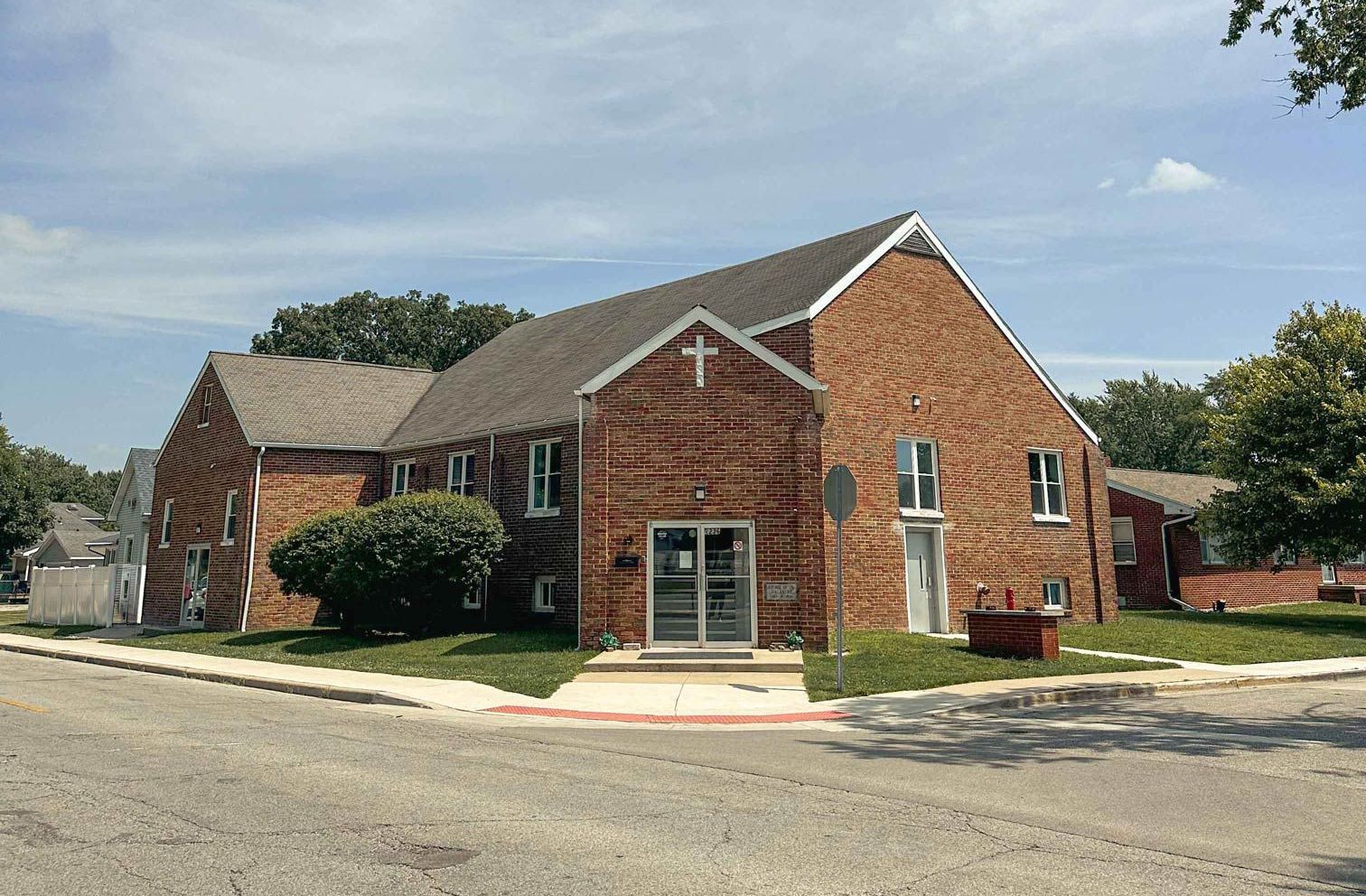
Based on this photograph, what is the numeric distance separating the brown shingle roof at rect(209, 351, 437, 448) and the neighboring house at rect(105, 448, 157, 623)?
7181 mm

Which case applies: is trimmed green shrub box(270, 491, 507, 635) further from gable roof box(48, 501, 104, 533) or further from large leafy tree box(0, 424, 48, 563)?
gable roof box(48, 501, 104, 533)

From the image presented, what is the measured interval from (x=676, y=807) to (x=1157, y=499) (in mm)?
31226

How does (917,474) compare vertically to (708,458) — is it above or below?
above

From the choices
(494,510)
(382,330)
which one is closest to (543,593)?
(494,510)

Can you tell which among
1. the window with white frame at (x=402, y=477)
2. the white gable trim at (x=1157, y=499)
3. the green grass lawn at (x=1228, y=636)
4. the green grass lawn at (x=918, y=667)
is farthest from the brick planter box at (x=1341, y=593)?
the window with white frame at (x=402, y=477)

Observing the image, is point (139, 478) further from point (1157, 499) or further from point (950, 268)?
point (1157, 499)

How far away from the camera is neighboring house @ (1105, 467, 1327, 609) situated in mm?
32844

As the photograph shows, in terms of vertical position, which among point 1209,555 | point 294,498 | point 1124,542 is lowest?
point 1209,555

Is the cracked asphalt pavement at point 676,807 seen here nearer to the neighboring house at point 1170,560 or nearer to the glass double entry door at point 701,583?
the glass double entry door at point 701,583

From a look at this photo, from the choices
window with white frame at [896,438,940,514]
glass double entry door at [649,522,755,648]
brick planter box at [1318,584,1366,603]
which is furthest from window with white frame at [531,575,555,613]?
brick planter box at [1318,584,1366,603]

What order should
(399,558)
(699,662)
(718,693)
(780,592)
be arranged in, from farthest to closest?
(399,558), (780,592), (699,662), (718,693)

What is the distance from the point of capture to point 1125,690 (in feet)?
46.5

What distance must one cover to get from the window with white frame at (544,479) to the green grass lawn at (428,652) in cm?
315

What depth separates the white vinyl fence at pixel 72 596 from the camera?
2989 centimetres
